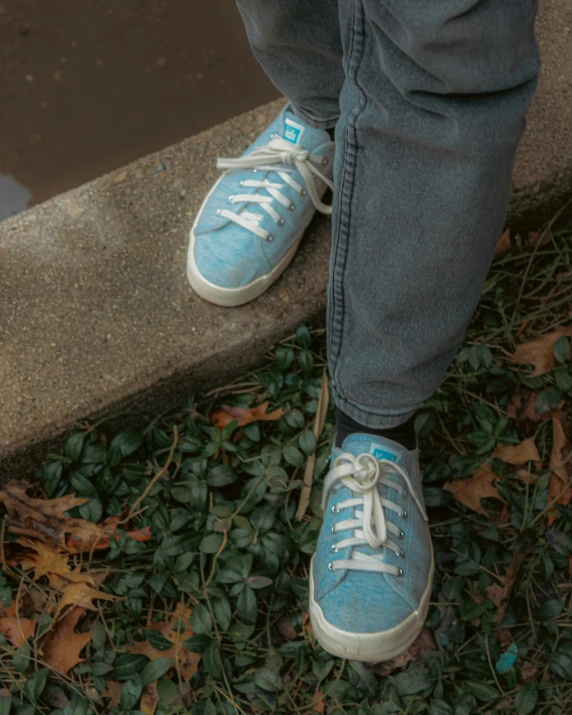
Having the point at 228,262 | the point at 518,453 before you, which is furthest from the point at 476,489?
the point at 228,262

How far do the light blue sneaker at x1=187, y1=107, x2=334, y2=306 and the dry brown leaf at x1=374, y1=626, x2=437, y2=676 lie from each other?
28.9 inches

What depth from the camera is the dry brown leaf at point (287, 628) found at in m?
1.37

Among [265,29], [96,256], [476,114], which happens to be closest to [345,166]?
[476,114]

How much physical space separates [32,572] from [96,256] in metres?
0.66

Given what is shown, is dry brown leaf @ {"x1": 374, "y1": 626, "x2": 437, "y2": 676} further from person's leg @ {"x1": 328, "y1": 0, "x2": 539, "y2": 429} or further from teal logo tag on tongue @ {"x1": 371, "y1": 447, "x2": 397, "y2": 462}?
person's leg @ {"x1": 328, "y1": 0, "x2": 539, "y2": 429}

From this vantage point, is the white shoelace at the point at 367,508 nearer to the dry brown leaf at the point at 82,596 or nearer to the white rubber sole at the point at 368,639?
the white rubber sole at the point at 368,639

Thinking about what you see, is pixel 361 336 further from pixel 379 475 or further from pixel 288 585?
pixel 288 585

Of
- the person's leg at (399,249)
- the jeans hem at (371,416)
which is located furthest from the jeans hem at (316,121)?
the jeans hem at (371,416)

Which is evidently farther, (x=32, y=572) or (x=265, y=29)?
(x=32, y=572)

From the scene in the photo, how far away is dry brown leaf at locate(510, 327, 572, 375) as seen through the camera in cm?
155

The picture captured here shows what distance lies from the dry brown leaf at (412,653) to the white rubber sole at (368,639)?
83mm

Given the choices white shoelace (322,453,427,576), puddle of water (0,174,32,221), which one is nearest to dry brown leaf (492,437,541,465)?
white shoelace (322,453,427,576)

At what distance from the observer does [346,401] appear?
4.13 feet

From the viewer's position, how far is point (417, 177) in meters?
0.93
